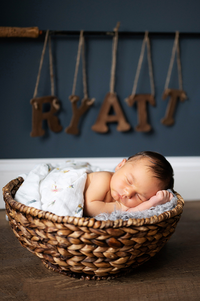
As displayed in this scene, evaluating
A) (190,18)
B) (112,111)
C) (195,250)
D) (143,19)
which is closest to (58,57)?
Result: (112,111)

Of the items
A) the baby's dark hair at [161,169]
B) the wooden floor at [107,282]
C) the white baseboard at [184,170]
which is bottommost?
the wooden floor at [107,282]

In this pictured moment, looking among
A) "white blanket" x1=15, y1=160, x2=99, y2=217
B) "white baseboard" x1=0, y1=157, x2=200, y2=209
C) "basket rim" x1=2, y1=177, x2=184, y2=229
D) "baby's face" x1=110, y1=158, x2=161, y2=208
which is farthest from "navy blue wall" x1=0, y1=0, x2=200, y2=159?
"basket rim" x1=2, y1=177, x2=184, y2=229

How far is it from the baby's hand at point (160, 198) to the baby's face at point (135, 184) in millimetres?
23

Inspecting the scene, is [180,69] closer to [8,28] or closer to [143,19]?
[143,19]

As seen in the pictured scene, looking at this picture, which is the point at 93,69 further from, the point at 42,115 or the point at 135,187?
the point at 135,187

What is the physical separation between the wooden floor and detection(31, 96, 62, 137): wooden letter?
0.71 m

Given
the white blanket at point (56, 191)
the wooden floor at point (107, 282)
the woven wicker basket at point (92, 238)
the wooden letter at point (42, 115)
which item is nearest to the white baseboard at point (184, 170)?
the wooden letter at point (42, 115)

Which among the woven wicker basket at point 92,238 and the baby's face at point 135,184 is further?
the baby's face at point 135,184

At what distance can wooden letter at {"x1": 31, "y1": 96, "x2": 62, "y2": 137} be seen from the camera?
1.47 m

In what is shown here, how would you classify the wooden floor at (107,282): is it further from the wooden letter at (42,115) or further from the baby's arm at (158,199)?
the wooden letter at (42,115)

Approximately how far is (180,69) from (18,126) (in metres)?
1.01

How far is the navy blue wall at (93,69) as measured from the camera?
4.90 ft

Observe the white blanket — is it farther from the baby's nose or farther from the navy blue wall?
the navy blue wall

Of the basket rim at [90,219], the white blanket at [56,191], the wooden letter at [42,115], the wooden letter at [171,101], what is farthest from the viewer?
the wooden letter at [171,101]
